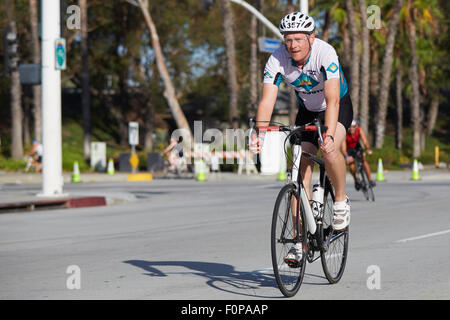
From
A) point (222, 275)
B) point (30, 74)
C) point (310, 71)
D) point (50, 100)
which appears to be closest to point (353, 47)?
point (50, 100)

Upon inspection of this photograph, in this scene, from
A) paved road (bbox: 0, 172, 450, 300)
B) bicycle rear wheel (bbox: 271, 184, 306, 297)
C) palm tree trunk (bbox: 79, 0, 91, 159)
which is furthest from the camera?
palm tree trunk (bbox: 79, 0, 91, 159)

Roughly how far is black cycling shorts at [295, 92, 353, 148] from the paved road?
1.31 meters

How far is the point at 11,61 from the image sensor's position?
797 inches

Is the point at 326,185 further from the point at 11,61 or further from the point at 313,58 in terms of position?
the point at 11,61

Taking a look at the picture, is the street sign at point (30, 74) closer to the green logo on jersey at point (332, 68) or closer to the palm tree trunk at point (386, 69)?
the green logo on jersey at point (332, 68)

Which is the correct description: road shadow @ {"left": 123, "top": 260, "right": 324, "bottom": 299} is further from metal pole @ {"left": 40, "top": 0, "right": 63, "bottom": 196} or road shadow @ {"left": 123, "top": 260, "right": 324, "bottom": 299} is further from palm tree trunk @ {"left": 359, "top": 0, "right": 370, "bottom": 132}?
palm tree trunk @ {"left": 359, "top": 0, "right": 370, "bottom": 132}

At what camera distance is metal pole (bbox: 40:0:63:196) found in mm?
17562

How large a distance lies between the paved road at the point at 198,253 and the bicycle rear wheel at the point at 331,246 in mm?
121

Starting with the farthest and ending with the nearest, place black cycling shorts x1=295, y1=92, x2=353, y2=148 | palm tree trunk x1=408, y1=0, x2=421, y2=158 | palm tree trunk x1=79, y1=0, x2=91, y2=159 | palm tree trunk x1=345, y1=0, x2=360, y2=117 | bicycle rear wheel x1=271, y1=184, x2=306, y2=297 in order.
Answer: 1. palm tree trunk x1=408, y1=0, x2=421, y2=158
2. palm tree trunk x1=79, y1=0, x2=91, y2=159
3. palm tree trunk x1=345, y1=0, x2=360, y2=117
4. black cycling shorts x1=295, y1=92, x2=353, y2=148
5. bicycle rear wheel x1=271, y1=184, x2=306, y2=297

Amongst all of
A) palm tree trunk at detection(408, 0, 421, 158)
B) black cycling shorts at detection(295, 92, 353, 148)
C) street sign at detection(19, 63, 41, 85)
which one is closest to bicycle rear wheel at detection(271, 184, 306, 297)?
black cycling shorts at detection(295, 92, 353, 148)

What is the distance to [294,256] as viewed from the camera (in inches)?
270

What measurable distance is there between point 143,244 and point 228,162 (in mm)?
23591

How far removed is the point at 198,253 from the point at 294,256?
302cm

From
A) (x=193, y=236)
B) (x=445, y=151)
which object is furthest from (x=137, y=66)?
(x=193, y=236)
